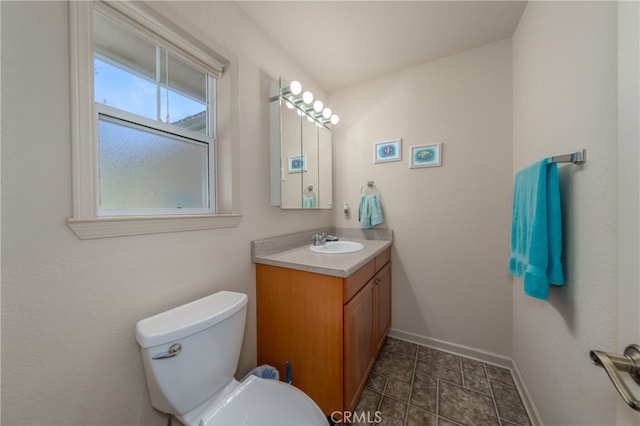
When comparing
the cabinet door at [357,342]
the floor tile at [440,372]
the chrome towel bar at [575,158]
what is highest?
the chrome towel bar at [575,158]

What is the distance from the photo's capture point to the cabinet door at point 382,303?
1.55 metres

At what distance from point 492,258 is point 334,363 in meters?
1.38

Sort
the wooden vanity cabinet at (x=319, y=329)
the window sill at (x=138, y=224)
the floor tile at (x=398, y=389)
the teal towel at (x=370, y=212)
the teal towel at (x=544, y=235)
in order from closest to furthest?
the window sill at (x=138, y=224) → the teal towel at (x=544, y=235) → the wooden vanity cabinet at (x=319, y=329) → the floor tile at (x=398, y=389) → the teal towel at (x=370, y=212)

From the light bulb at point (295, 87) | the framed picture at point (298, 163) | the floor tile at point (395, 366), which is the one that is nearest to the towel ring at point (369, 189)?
the framed picture at point (298, 163)

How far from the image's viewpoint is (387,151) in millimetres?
1924

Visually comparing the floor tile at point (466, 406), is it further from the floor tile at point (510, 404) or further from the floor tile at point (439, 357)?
the floor tile at point (439, 357)

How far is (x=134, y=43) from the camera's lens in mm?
979

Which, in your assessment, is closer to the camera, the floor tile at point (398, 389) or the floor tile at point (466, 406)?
the floor tile at point (466, 406)

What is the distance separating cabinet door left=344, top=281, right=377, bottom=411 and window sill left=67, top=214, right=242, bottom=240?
2.74 feet

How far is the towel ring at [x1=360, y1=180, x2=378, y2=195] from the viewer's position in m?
2.00

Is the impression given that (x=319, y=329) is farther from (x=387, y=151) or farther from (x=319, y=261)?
(x=387, y=151)

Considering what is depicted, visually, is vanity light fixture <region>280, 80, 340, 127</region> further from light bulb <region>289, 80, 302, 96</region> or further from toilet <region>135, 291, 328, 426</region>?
toilet <region>135, 291, 328, 426</region>

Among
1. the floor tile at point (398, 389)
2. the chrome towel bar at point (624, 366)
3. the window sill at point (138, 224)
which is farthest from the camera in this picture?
the floor tile at point (398, 389)

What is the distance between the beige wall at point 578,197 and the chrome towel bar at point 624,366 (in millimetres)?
429
